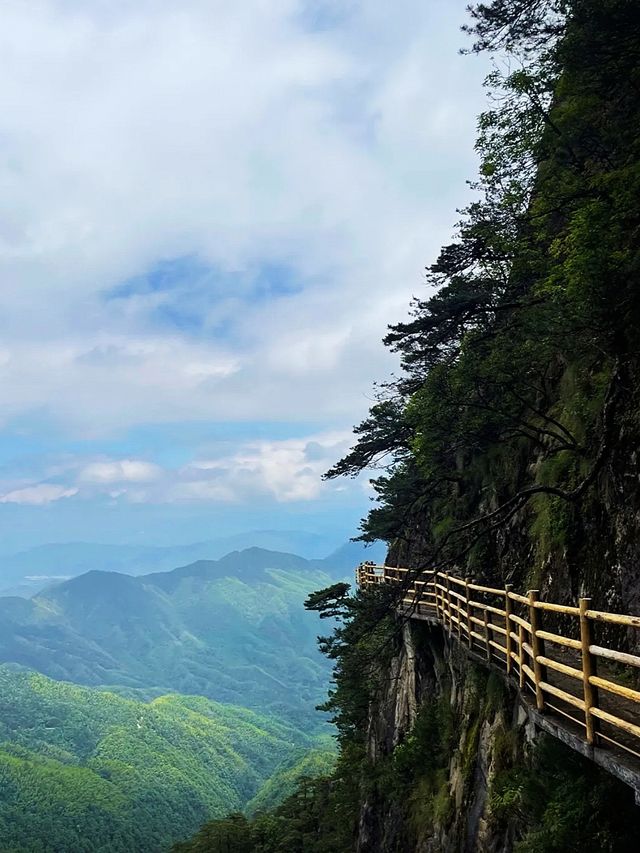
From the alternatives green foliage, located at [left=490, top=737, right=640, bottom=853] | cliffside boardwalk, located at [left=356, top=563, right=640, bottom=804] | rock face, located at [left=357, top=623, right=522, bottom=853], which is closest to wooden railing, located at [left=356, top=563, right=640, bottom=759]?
cliffside boardwalk, located at [left=356, top=563, right=640, bottom=804]

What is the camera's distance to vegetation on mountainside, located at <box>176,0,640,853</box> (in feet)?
34.5

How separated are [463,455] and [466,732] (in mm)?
10414

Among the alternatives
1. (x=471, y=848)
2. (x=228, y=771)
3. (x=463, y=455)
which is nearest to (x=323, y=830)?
(x=463, y=455)

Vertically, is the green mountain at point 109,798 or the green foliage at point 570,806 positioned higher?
the green foliage at point 570,806

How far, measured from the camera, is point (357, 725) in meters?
31.9

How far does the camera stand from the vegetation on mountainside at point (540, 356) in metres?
10.5

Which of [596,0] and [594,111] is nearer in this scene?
[596,0]

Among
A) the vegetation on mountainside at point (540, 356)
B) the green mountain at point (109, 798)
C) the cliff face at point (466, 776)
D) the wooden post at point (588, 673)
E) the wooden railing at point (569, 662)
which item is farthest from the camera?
the green mountain at point (109, 798)

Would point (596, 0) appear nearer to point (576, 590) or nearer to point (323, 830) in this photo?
point (576, 590)

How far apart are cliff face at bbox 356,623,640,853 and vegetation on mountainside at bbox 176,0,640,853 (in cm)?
4

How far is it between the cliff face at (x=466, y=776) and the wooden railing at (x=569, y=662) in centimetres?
84

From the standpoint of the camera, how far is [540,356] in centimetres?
1452

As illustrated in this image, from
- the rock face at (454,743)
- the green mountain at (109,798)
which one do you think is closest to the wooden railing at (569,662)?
the rock face at (454,743)

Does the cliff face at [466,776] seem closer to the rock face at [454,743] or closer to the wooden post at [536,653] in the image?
the rock face at [454,743]
